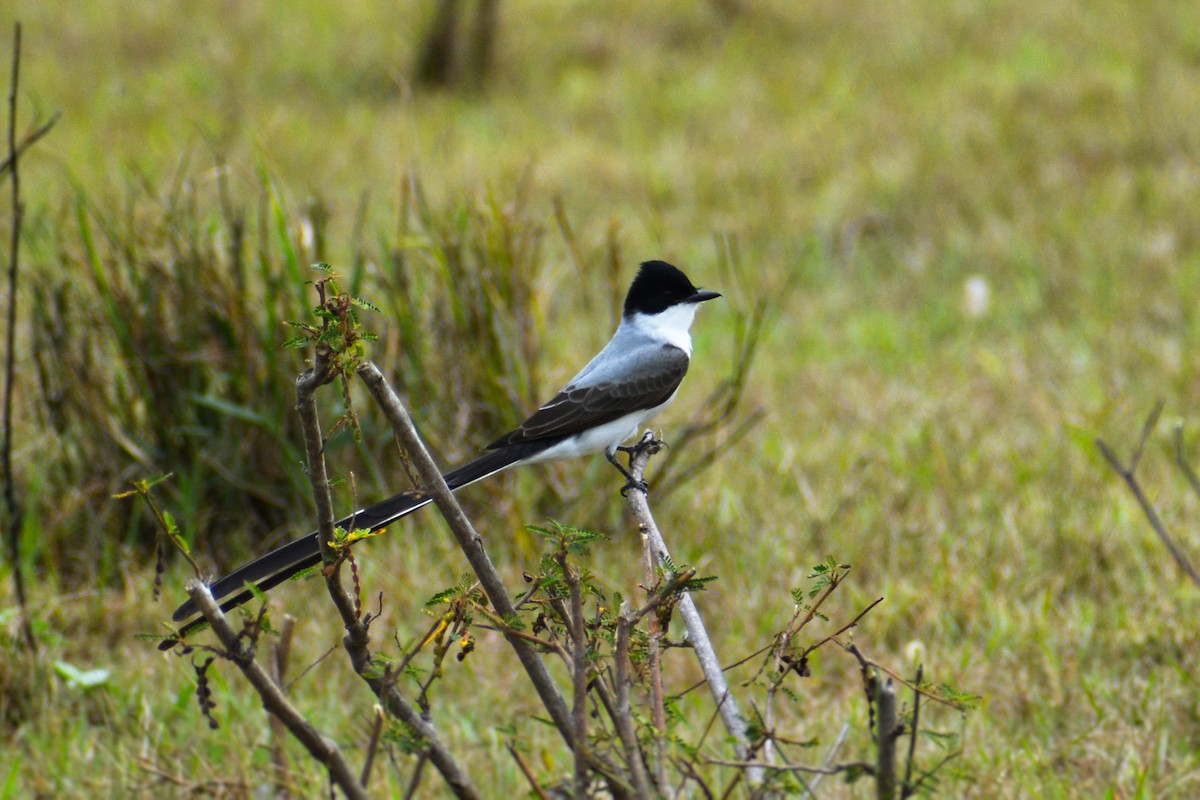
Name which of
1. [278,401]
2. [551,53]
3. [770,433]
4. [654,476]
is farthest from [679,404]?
[551,53]

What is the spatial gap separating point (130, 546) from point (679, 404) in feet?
7.62

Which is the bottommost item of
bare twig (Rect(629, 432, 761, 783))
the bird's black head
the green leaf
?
the green leaf

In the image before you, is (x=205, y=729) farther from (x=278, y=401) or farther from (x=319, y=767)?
(x=278, y=401)

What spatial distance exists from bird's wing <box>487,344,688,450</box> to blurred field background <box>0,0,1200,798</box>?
1.91 ft

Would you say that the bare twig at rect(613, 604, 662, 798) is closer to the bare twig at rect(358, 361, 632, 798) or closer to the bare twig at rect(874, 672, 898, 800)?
the bare twig at rect(358, 361, 632, 798)

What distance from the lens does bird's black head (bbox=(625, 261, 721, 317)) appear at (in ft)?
13.6

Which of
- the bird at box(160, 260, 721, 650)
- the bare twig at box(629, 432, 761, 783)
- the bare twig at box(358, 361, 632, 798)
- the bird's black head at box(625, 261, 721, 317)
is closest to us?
the bare twig at box(358, 361, 632, 798)

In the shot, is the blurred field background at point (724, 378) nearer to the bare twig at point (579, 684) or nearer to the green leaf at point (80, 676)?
the green leaf at point (80, 676)

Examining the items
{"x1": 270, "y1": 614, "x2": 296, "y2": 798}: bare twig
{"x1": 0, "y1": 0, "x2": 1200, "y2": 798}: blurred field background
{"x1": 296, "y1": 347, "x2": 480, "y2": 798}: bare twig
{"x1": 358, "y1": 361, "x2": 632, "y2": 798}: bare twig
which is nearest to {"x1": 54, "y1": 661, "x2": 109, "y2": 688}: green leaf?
{"x1": 0, "y1": 0, "x2": 1200, "y2": 798}: blurred field background

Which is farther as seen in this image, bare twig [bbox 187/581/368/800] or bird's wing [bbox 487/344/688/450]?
bird's wing [bbox 487/344/688/450]

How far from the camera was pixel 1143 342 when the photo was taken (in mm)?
6047

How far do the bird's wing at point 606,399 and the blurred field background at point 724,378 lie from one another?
1.91 feet

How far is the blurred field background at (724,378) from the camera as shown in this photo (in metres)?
3.69

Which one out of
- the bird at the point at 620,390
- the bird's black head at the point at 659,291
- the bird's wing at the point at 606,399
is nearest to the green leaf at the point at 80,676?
the bird at the point at 620,390
